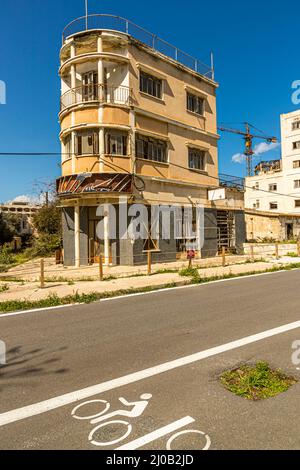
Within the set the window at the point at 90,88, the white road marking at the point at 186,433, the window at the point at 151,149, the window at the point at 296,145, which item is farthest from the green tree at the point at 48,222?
the window at the point at 296,145

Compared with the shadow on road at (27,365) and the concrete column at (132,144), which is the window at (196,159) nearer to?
the concrete column at (132,144)

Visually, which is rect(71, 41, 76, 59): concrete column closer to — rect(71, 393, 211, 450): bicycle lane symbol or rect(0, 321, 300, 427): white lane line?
rect(0, 321, 300, 427): white lane line

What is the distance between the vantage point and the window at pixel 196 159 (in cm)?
2202

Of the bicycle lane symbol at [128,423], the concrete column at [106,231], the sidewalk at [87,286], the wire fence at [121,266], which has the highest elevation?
the concrete column at [106,231]

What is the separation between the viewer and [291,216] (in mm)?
36906

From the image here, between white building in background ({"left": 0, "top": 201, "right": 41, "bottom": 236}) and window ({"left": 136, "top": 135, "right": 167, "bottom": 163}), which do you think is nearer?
window ({"left": 136, "top": 135, "right": 167, "bottom": 163})

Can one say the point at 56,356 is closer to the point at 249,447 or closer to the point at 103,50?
the point at 249,447

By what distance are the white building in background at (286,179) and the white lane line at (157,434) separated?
1685 inches

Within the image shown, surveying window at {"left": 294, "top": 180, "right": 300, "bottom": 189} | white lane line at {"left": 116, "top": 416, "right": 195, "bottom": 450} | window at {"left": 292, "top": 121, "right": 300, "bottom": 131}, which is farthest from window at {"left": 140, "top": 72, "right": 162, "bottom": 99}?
window at {"left": 292, "top": 121, "right": 300, "bottom": 131}

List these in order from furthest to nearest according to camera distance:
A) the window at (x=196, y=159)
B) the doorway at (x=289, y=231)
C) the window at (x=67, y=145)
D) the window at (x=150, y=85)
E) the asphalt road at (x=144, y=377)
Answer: the doorway at (x=289, y=231) < the window at (x=196, y=159) < the window at (x=150, y=85) < the window at (x=67, y=145) < the asphalt road at (x=144, y=377)

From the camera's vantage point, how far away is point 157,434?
2832 millimetres

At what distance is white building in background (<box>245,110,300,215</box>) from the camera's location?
141 ft

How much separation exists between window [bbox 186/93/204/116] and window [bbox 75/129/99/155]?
788 centimetres

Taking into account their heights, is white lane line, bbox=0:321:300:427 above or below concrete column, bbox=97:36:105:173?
below
